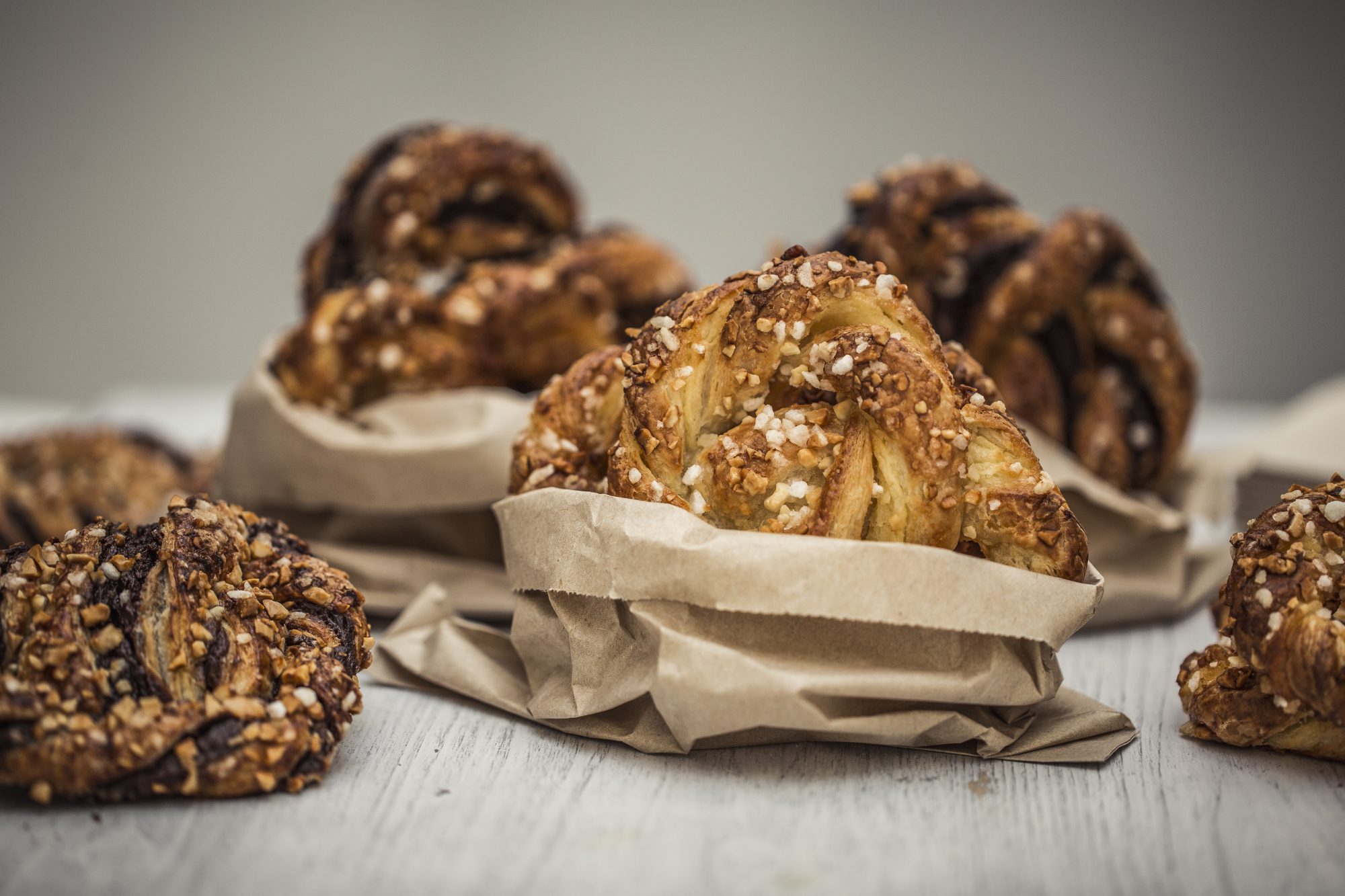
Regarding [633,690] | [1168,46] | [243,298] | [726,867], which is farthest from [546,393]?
[243,298]

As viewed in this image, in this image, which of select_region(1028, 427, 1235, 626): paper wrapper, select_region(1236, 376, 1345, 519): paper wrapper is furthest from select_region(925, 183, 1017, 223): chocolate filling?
select_region(1236, 376, 1345, 519): paper wrapper

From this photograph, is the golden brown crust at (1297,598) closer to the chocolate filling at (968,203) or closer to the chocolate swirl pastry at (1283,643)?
the chocolate swirl pastry at (1283,643)

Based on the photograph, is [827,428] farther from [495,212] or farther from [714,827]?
[495,212]

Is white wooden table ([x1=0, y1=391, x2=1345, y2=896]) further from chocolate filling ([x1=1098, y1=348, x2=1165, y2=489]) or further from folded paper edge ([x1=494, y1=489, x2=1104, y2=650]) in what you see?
chocolate filling ([x1=1098, y1=348, x2=1165, y2=489])

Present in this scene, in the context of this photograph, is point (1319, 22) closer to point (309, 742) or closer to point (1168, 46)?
point (1168, 46)

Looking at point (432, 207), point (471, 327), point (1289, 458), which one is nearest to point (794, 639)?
point (471, 327)

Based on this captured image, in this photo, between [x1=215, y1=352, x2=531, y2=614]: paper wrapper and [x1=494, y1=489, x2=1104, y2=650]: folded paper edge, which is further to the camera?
[x1=215, y1=352, x2=531, y2=614]: paper wrapper

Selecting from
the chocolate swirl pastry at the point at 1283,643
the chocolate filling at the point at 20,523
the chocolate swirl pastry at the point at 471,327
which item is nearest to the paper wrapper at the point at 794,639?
the chocolate swirl pastry at the point at 1283,643
